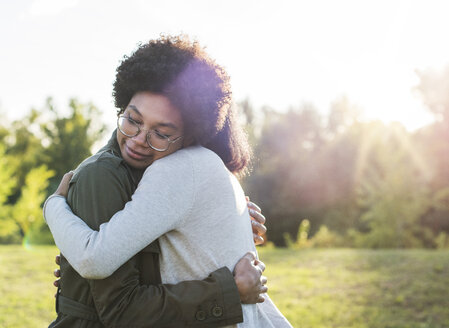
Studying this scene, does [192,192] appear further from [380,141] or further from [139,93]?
[380,141]

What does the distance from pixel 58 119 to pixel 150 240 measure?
2441 cm

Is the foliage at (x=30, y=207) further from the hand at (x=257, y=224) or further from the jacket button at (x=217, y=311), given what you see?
the jacket button at (x=217, y=311)

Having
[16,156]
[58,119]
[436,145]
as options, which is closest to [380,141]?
[436,145]

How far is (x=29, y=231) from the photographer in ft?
71.2

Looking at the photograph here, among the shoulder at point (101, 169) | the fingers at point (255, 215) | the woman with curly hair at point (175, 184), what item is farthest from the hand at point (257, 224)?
the shoulder at point (101, 169)

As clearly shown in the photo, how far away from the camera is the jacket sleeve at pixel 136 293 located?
1784mm

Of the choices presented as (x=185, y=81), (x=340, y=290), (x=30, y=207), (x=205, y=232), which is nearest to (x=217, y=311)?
(x=205, y=232)

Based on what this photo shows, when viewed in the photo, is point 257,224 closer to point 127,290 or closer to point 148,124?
point 148,124

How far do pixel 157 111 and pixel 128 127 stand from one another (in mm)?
157

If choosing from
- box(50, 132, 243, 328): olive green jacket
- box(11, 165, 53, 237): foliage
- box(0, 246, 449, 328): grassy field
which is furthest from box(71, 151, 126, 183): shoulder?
box(11, 165, 53, 237): foliage

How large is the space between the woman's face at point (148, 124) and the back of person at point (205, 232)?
0.70ft

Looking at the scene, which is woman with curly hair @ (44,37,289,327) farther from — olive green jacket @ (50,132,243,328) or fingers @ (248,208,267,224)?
fingers @ (248,208,267,224)

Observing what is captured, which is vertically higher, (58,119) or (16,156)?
(58,119)

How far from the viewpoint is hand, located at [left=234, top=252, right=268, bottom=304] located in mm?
1924
